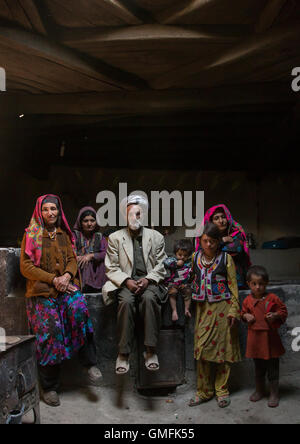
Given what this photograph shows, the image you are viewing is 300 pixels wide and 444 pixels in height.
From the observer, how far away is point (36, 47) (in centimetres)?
378

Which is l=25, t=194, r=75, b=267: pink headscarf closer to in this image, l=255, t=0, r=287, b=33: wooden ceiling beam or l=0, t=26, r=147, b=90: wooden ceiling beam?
l=0, t=26, r=147, b=90: wooden ceiling beam

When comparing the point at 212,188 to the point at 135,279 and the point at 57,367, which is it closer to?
the point at 135,279

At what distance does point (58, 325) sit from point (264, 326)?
1.64 meters

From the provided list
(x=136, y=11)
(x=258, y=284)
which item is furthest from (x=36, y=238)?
(x=136, y=11)

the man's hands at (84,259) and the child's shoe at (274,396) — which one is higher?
the man's hands at (84,259)

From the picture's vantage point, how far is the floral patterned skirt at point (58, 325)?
2945 millimetres

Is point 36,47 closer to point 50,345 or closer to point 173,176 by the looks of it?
point 50,345

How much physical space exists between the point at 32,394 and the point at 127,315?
87 centimetres

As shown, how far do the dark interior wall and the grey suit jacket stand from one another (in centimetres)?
446

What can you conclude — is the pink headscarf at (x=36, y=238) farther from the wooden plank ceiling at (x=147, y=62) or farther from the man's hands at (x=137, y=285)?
the wooden plank ceiling at (x=147, y=62)

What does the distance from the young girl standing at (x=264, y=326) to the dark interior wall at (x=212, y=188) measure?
4.98 meters

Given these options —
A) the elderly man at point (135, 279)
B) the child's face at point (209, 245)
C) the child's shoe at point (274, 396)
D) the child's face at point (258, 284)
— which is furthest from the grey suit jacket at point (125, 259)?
the child's shoe at point (274, 396)

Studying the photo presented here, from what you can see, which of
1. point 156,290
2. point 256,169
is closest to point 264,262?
point 256,169
